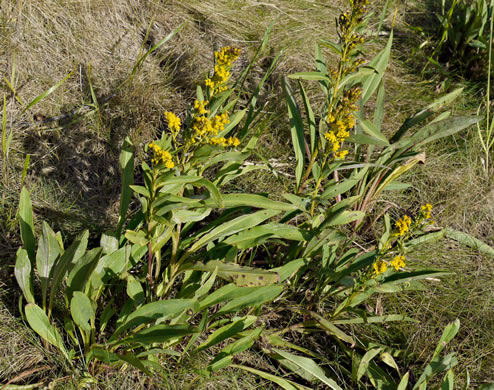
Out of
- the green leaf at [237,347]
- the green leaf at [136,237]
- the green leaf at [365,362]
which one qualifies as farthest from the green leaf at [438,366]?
the green leaf at [136,237]

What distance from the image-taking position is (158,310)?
1.75 metres

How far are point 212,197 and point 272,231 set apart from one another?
376 millimetres

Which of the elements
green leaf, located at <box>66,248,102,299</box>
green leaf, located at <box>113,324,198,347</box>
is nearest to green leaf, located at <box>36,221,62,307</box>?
green leaf, located at <box>66,248,102,299</box>

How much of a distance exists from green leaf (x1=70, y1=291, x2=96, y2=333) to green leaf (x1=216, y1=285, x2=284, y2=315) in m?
0.49

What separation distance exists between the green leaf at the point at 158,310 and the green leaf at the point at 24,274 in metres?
0.33

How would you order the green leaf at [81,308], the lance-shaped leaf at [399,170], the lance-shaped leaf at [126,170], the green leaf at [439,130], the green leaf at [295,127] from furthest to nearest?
the lance-shaped leaf at [399,170] → the green leaf at [439,130] → the green leaf at [295,127] → the lance-shaped leaf at [126,170] → the green leaf at [81,308]

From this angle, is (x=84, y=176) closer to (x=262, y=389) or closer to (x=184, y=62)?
(x=184, y=62)

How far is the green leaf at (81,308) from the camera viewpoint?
64.9 inches

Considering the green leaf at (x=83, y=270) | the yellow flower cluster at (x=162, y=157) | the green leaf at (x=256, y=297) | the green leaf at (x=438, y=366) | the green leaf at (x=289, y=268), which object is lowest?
the green leaf at (x=438, y=366)

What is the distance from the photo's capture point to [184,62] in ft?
9.66

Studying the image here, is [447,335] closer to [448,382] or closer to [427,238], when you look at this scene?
[448,382]

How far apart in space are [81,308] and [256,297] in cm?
58

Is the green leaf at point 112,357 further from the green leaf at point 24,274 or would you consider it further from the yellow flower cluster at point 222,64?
the yellow flower cluster at point 222,64

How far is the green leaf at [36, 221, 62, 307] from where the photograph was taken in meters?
1.81
